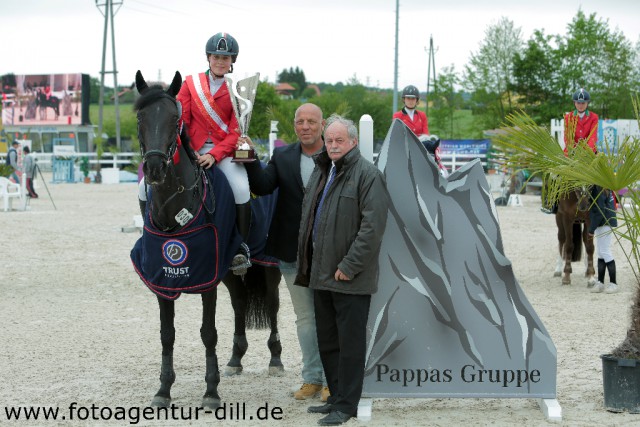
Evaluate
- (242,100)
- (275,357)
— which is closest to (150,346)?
(275,357)

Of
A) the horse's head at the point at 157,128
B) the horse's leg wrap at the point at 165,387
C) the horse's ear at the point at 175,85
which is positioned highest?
the horse's ear at the point at 175,85

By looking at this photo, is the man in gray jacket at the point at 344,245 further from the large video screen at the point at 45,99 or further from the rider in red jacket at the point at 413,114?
the large video screen at the point at 45,99

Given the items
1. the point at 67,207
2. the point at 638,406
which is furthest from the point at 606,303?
the point at 67,207

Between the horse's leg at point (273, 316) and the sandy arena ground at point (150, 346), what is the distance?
10 centimetres

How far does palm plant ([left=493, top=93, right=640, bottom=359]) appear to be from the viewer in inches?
249

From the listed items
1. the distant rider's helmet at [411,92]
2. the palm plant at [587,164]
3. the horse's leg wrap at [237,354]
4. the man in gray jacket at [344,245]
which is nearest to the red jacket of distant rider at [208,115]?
the man in gray jacket at [344,245]

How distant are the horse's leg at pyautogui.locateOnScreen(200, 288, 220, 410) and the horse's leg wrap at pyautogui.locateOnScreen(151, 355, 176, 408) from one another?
0.25m

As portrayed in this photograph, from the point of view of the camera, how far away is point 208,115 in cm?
713

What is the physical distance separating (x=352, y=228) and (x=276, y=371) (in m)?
2.20

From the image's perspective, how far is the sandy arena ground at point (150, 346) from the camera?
6559mm

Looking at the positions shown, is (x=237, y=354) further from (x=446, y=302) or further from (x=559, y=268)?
(x=559, y=268)

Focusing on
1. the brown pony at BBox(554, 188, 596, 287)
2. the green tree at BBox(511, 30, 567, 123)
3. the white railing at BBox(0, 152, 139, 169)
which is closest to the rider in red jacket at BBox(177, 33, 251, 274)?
the brown pony at BBox(554, 188, 596, 287)

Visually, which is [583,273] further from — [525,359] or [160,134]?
[160,134]

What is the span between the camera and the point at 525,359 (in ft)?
21.0
